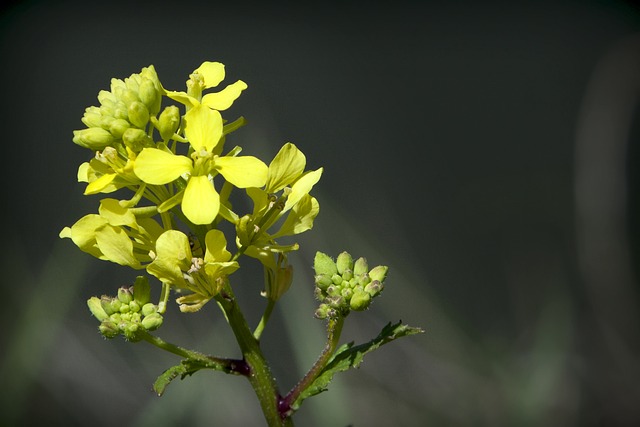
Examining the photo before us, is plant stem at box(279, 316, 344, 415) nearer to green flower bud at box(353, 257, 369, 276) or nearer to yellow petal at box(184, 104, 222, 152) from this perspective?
green flower bud at box(353, 257, 369, 276)

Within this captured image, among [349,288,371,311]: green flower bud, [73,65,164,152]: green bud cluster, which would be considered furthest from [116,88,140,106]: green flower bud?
[349,288,371,311]: green flower bud

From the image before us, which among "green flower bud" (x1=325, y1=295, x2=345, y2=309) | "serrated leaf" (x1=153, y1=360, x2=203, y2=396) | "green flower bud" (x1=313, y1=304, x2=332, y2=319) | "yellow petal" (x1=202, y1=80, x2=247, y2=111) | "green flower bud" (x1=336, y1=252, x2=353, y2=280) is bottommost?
"serrated leaf" (x1=153, y1=360, x2=203, y2=396)

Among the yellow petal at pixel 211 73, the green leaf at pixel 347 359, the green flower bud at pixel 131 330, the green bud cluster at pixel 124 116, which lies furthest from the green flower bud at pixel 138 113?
the green leaf at pixel 347 359

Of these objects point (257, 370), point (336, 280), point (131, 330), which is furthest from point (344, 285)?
point (131, 330)

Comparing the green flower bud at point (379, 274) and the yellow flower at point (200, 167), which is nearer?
the yellow flower at point (200, 167)

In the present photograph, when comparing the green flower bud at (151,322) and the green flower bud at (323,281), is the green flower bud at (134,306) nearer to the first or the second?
the green flower bud at (151,322)

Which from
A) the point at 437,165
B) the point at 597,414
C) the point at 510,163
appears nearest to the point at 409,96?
the point at 437,165

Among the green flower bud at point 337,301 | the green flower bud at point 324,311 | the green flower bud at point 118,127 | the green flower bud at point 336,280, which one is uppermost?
the green flower bud at point 118,127
